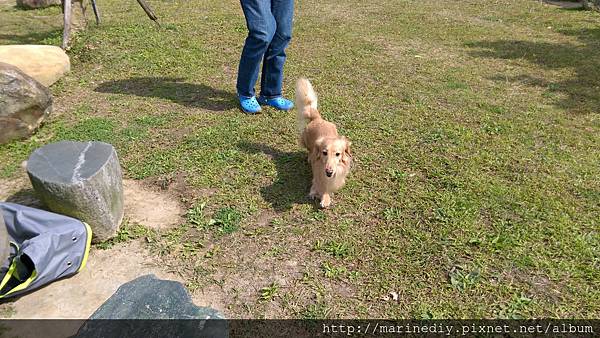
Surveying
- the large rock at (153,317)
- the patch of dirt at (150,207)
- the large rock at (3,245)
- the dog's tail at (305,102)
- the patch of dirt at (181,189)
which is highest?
the dog's tail at (305,102)

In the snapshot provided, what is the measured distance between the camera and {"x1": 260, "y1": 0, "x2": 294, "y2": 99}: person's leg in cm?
461

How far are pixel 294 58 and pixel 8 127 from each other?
4.28m

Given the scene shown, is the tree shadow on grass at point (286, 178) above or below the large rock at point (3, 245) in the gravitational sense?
below

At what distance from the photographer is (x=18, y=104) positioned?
435cm

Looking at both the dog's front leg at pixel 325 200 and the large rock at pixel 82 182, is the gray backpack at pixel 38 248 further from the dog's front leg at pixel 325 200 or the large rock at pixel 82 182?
the dog's front leg at pixel 325 200

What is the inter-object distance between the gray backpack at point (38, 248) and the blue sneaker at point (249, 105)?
2567 mm

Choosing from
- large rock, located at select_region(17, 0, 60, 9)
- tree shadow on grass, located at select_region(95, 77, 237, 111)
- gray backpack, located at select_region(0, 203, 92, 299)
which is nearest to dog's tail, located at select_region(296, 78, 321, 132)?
tree shadow on grass, located at select_region(95, 77, 237, 111)

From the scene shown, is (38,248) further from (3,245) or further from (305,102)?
(305,102)

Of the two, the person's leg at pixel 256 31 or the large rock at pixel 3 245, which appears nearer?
the large rock at pixel 3 245

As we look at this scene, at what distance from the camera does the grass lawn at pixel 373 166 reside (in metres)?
2.89

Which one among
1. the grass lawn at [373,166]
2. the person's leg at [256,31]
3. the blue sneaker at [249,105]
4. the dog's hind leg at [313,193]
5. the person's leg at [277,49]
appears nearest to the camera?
the grass lawn at [373,166]

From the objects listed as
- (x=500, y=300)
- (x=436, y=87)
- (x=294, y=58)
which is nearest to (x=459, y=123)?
(x=436, y=87)

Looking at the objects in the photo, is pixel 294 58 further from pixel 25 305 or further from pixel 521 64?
pixel 25 305

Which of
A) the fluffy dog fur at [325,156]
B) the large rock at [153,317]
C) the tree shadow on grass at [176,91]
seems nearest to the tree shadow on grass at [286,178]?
the fluffy dog fur at [325,156]
